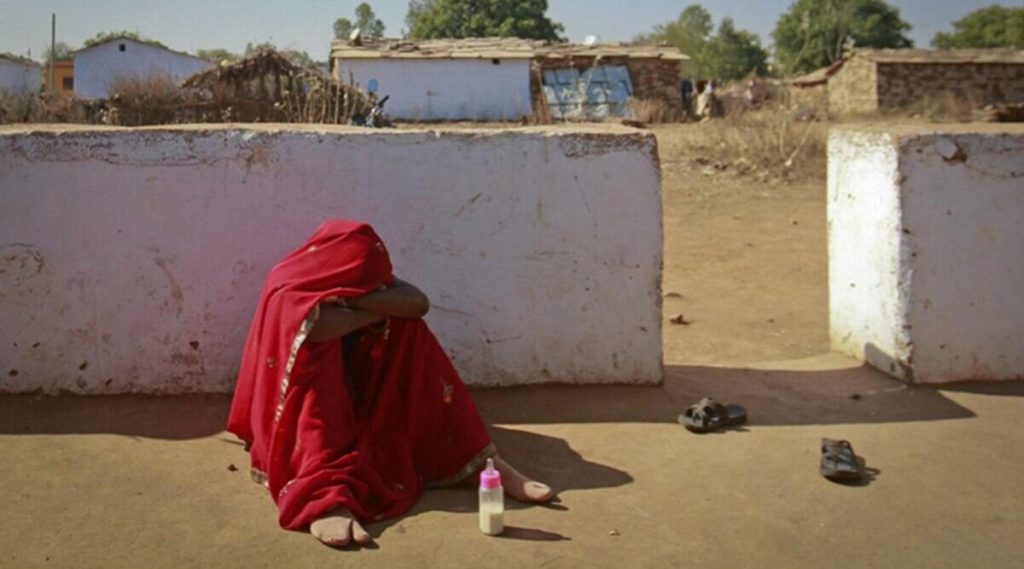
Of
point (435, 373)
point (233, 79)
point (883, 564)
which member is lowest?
point (883, 564)

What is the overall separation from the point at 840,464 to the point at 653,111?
2150 cm

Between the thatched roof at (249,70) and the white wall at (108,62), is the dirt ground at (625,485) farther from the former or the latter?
the white wall at (108,62)

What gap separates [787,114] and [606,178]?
951 cm

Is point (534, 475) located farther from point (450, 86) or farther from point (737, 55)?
point (737, 55)

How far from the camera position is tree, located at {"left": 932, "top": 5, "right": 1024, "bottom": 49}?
3988cm

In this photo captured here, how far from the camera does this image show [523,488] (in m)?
3.29

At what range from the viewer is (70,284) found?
420 cm

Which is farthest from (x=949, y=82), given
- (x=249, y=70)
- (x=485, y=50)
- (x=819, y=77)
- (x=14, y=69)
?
(x=14, y=69)

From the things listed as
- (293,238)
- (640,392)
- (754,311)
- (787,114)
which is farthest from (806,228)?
(293,238)

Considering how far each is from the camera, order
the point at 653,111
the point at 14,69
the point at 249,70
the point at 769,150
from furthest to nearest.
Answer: the point at 14,69
the point at 653,111
the point at 249,70
the point at 769,150

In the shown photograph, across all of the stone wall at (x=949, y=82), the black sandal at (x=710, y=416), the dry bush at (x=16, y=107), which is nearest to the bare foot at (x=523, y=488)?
the black sandal at (x=710, y=416)

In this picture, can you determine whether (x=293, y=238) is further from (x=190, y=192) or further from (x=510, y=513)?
(x=510, y=513)

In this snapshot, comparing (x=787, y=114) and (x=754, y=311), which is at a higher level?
(x=787, y=114)

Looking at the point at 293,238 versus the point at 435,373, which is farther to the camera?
the point at 293,238
